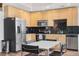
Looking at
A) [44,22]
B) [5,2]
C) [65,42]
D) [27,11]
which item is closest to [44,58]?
[65,42]

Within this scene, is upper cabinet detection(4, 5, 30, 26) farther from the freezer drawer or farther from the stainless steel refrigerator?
the freezer drawer

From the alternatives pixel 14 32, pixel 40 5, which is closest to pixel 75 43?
pixel 40 5

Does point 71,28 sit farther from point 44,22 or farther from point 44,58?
point 44,58

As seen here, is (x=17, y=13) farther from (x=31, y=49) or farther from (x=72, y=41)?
(x=72, y=41)

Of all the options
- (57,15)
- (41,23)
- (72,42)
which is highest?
(57,15)

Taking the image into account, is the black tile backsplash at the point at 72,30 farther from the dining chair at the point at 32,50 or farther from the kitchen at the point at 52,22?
the dining chair at the point at 32,50

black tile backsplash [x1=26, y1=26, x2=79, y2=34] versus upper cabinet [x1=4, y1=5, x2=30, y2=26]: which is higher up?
upper cabinet [x1=4, y1=5, x2=30, y2=26]

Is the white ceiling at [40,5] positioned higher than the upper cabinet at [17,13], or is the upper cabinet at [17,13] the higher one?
the white ceiling at [40,5]

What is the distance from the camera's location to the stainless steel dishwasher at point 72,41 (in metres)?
1.77

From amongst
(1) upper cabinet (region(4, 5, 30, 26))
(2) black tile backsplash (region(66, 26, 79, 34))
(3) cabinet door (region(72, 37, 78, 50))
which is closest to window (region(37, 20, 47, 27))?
(1) upper cabinet (region(4, 5, 30, 26))

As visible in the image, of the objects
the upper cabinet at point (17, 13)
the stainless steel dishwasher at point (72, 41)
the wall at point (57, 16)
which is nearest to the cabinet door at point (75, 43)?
the stainless steel dishwasher at point (72, 41)

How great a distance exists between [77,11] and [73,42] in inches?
16.4

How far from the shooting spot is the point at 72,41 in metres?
1.80

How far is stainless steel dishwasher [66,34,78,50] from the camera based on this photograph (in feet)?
5.81
